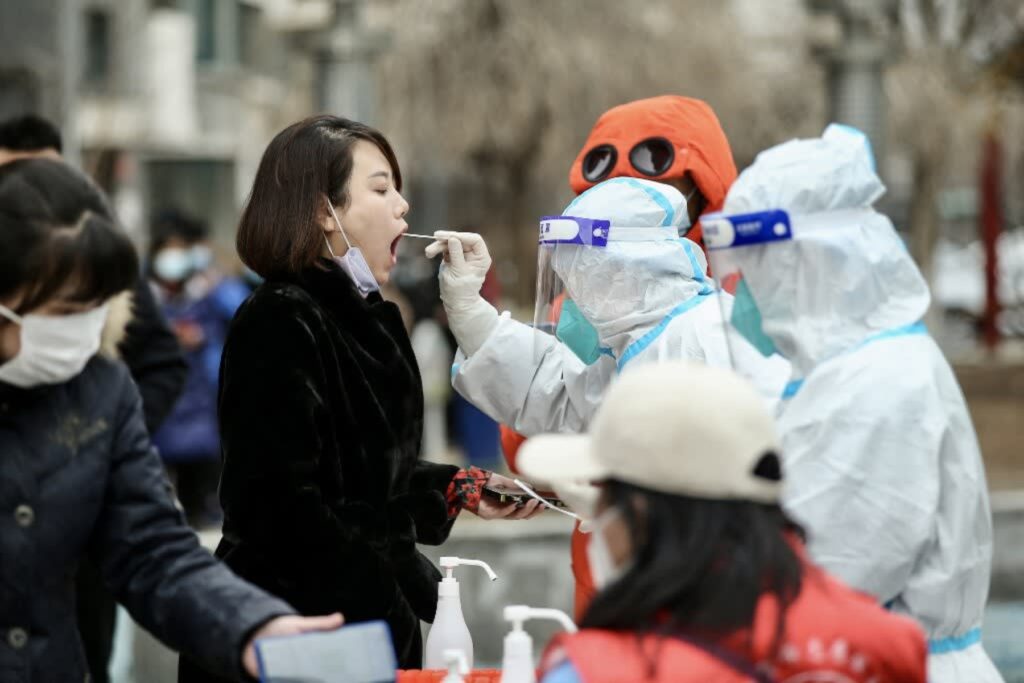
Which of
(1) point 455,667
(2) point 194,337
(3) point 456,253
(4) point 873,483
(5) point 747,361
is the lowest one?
(2) point 194,337

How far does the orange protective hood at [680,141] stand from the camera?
4.64m

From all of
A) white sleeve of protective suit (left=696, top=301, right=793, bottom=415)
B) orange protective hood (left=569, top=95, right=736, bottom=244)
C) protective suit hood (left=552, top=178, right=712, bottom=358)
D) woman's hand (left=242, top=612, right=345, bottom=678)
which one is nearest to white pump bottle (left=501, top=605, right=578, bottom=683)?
woman's hand (left=242, top=612, right=345, bottom=678)

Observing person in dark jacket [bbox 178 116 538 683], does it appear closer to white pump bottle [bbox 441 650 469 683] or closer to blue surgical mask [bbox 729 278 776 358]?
white pump bottle [bbox 441 650 469 683]

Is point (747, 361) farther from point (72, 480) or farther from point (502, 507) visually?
point (72, 480)

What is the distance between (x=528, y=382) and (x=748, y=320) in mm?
1146

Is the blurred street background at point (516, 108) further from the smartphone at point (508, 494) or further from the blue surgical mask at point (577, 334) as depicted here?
the smartphone at point (508, 494)

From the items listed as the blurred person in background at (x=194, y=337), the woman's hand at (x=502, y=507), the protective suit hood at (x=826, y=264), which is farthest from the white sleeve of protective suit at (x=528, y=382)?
the blurred person in background at (x=194, y=337)

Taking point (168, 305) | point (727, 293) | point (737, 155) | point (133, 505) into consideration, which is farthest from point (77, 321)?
point (737, 155)

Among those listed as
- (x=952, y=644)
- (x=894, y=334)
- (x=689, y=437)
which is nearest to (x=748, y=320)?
(x=894, y=334)

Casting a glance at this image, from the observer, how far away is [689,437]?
2312 millimetres

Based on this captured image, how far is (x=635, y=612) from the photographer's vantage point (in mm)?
2332

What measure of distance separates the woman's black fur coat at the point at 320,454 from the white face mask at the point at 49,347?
1.94 feet

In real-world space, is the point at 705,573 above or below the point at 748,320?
below

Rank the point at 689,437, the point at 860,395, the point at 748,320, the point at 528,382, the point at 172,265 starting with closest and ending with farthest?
the point at 689,437 → the point at 860,395 → the point at 748,320 → the point at 528,382 → the point at 172,265
